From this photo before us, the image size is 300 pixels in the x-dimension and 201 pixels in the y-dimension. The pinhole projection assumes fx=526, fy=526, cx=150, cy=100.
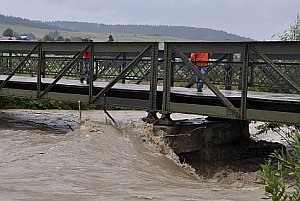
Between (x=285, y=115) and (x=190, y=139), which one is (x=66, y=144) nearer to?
(x=190, y=139)

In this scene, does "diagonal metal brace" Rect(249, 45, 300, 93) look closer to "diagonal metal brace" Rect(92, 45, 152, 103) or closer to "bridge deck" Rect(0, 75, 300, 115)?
"bridge deck" Rect(0, 75, 300, 115)

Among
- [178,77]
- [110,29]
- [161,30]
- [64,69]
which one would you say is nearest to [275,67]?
[178,77]

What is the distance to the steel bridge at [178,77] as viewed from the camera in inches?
424

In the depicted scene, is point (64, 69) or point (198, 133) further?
point (64, 69)

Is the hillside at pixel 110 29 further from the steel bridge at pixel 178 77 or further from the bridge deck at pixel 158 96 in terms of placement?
the steel bridge at pixel 178 77

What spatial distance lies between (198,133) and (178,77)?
1.49 meters

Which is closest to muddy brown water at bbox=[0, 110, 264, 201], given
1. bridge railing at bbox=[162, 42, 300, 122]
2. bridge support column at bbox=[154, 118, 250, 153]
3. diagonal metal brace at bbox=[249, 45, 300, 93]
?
bridge support column at bbox=[154, 118, 250, 153]

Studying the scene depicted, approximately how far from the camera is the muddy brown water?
6879 mm

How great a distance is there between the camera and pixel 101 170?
855 cm

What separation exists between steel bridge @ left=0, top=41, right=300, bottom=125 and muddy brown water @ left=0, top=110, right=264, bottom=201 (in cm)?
96

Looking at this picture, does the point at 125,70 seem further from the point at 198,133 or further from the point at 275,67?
the point at 275,67

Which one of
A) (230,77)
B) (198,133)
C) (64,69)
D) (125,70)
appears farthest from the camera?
(64,69)

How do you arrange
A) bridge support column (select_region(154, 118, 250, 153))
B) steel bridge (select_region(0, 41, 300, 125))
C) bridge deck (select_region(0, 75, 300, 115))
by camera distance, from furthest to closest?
bridge support column (select_region(154, 118, 250, 153)) < bridge deck (select_region(0, 75, 300, 115)) < steel bridge (select_region(0, 41, 300, 125))

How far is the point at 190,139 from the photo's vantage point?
12.4 m
